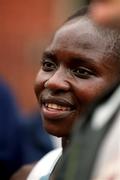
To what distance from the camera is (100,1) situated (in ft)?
5.99

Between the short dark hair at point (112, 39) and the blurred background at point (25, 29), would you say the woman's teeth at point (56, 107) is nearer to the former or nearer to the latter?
the short dark hair at point (112, 39)

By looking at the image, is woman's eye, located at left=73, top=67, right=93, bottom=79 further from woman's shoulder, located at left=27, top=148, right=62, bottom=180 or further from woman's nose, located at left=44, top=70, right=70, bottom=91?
woman's shoulder, located at left=27, top=148, right=62, bottom=180

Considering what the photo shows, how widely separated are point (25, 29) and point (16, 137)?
128 inches

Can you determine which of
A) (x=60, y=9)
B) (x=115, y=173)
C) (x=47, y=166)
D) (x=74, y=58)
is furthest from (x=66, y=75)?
(x=60, y=9)

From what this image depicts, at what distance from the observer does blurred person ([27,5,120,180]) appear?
2.66 meters

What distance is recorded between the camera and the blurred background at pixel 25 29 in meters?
7.54

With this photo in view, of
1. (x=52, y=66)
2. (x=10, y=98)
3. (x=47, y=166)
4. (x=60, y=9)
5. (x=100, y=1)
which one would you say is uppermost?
(x=100, y=1)

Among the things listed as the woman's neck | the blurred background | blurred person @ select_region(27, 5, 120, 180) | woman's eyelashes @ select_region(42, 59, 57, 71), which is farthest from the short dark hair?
the blurred background

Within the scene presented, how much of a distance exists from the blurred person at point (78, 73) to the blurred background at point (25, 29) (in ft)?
15.4

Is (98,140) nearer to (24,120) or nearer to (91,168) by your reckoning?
(91,168)

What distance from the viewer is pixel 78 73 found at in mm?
2703

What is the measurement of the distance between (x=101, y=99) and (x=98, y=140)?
0.52 feet

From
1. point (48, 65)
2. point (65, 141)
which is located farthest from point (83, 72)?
point (65, 141)

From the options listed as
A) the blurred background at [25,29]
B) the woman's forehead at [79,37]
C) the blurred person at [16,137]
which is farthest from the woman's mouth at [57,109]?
the blurred background at [25,29]
